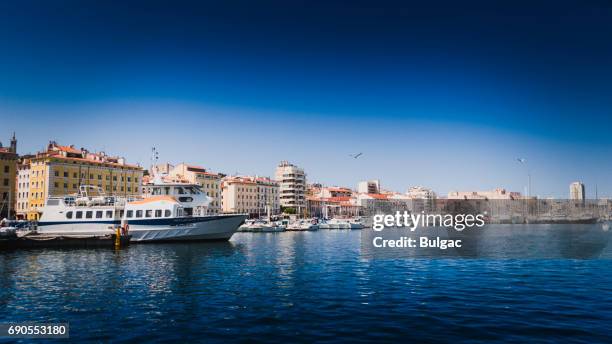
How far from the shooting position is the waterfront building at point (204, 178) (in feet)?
447

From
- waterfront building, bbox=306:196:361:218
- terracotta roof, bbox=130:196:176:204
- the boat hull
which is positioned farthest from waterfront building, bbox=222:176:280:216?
terracotta roof, bbox=130:196:176:204

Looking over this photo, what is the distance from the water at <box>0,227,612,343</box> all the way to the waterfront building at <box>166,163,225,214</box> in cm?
10134

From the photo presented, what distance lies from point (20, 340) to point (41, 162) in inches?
3725

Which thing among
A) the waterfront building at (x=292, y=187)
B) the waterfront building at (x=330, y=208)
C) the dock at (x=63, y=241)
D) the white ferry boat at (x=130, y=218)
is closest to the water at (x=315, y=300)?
the dock at (x=63, y=241)

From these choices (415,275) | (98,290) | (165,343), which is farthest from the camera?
(415,275)

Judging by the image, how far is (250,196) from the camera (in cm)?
15900

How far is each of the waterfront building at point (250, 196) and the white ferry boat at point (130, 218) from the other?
9207cm

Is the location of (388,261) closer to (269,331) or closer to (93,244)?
(269,331)

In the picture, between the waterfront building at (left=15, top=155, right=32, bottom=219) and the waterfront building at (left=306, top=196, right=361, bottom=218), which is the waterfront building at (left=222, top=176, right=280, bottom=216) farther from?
the waterfront building at (left=15, top=155, right=32, bottom=219)

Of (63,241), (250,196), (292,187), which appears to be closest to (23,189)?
(63,241)

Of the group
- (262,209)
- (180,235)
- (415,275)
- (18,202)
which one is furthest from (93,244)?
(262,209)

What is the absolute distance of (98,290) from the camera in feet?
76.5

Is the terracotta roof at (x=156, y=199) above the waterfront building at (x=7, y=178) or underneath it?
→ underneath

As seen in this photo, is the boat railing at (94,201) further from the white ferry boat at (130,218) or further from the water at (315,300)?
the water at (315,300)
